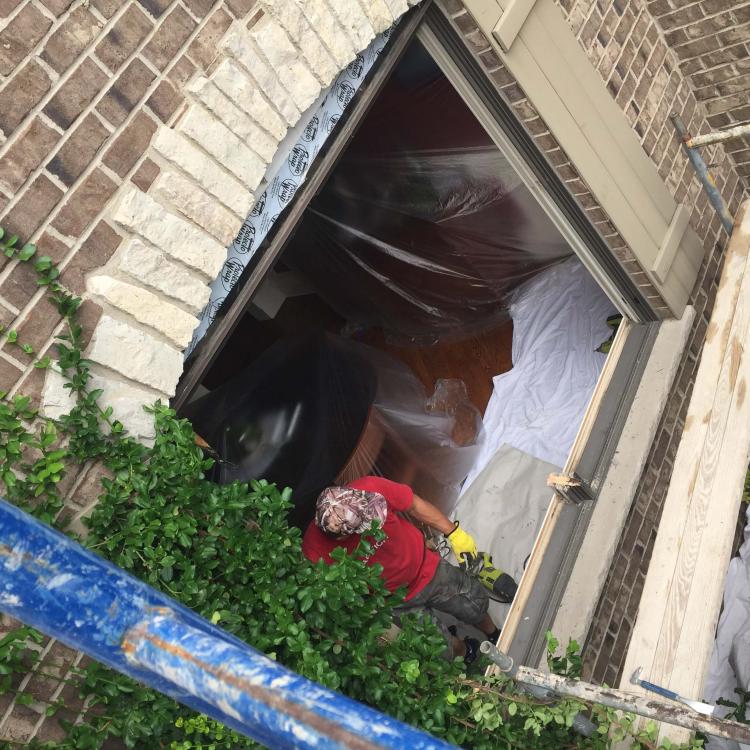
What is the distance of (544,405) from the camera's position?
5047 millimetres

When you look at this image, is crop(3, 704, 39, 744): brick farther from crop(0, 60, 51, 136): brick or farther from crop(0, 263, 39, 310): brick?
crop(0, 60, 51, 136): brick

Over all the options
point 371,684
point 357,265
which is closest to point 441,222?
point 357,265

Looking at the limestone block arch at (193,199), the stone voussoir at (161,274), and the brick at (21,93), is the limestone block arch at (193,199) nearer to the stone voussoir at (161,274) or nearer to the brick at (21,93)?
the stone voussoir at (161,274)

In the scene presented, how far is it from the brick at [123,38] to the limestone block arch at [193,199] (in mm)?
181

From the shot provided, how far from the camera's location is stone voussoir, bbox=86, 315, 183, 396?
1.95m

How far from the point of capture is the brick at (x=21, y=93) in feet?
5.70

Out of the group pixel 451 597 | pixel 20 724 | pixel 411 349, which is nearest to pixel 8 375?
pixel 20 724

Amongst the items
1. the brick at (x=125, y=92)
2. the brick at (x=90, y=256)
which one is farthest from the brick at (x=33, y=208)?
the brick at (x=125, y=92)

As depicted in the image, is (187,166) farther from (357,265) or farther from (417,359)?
(417,359)

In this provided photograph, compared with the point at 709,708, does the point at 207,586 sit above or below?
below

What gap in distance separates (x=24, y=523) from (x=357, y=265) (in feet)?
14.0

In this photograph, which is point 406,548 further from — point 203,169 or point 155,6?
point 155,6

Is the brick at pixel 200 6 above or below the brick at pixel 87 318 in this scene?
above

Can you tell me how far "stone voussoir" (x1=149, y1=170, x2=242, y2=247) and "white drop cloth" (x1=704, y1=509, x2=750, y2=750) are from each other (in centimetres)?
338
